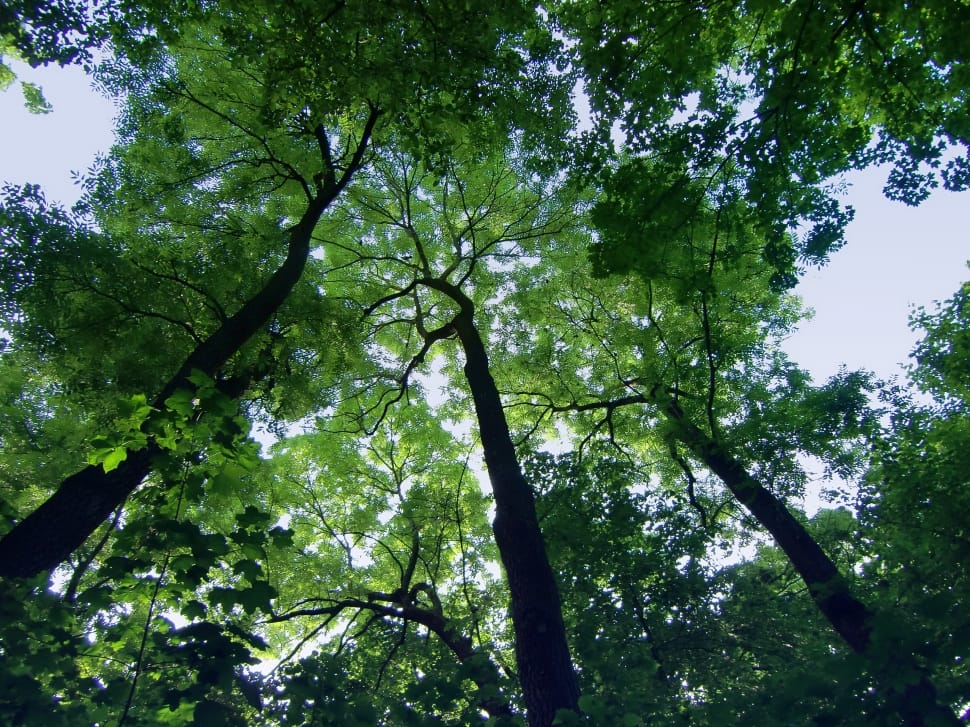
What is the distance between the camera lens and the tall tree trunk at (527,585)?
502cm

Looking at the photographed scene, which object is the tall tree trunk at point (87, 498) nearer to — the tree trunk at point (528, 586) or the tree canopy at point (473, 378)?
the tree canopy at point (473, 378)

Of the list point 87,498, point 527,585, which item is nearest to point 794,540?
point 527,585

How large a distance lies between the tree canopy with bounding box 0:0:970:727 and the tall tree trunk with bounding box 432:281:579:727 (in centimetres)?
3

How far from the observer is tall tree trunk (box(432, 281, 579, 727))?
16.5 ft

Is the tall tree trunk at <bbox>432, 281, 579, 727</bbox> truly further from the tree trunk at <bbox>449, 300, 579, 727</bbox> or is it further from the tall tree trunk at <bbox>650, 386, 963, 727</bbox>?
the tall tree trunk at <bbox>650, 386, 963, 727</bbox>

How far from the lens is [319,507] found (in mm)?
12266

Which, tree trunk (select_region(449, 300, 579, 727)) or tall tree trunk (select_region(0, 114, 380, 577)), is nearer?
tall tree trunk (select_region(0, 114, 380, 577))

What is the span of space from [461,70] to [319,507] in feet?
30.5

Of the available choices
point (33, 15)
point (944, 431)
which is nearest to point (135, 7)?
point (33, 15)

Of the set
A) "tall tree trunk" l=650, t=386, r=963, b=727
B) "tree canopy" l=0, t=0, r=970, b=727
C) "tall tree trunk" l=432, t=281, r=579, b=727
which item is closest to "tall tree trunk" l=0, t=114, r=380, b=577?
"tree canopy" l=0, t=0, r=970, b=727

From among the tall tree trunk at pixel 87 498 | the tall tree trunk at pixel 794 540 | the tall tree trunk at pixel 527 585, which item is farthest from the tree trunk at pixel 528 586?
the tall tree trunk at pixel 87 498

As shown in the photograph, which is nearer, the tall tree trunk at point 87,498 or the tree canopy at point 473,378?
the tree canopy at point 473,378

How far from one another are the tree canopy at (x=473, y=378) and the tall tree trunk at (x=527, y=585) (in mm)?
34

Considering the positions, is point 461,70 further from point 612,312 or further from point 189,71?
point 612,312
